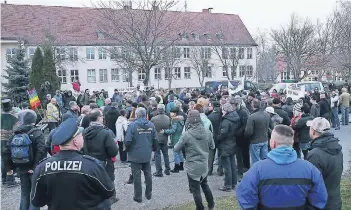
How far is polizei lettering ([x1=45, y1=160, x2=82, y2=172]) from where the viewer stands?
386 cm

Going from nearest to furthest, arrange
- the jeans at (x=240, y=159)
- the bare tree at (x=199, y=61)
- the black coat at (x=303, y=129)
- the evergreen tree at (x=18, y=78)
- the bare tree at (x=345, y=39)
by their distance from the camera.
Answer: the jeans at (x=240, y=159)
the black coat at (x=303, y=129)
the evergreen tree at (x=18, y=78)
the bare tree at (x=345, y=39)
the bare tree at (x=199, y=61)

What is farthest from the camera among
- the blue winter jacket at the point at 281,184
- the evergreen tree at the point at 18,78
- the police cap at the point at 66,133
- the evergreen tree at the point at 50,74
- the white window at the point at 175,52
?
the white window at the point at 175,52

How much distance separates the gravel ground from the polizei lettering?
405cm

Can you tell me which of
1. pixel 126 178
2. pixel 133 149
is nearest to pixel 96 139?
pixel 133 149

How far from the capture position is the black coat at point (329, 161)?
4.85 metres

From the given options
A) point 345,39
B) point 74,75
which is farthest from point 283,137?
point 74,75

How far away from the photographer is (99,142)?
7.05 metres

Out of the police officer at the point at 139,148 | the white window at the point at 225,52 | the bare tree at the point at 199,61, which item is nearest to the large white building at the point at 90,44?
the bare tree at the point at 199,61

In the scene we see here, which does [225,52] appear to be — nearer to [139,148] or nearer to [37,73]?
[37,73]

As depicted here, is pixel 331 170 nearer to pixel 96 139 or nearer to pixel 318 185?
pixel 318 185

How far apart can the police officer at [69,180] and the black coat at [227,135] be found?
4900 millimetres

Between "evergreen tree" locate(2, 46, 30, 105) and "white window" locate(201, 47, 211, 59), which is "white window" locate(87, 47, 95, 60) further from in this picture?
"evergreen tree" locate(2, 46, 30, 105)

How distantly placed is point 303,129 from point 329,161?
5.42 metres

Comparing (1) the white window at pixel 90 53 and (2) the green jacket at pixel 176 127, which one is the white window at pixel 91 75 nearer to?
(1) the white window at pixel 90 53
